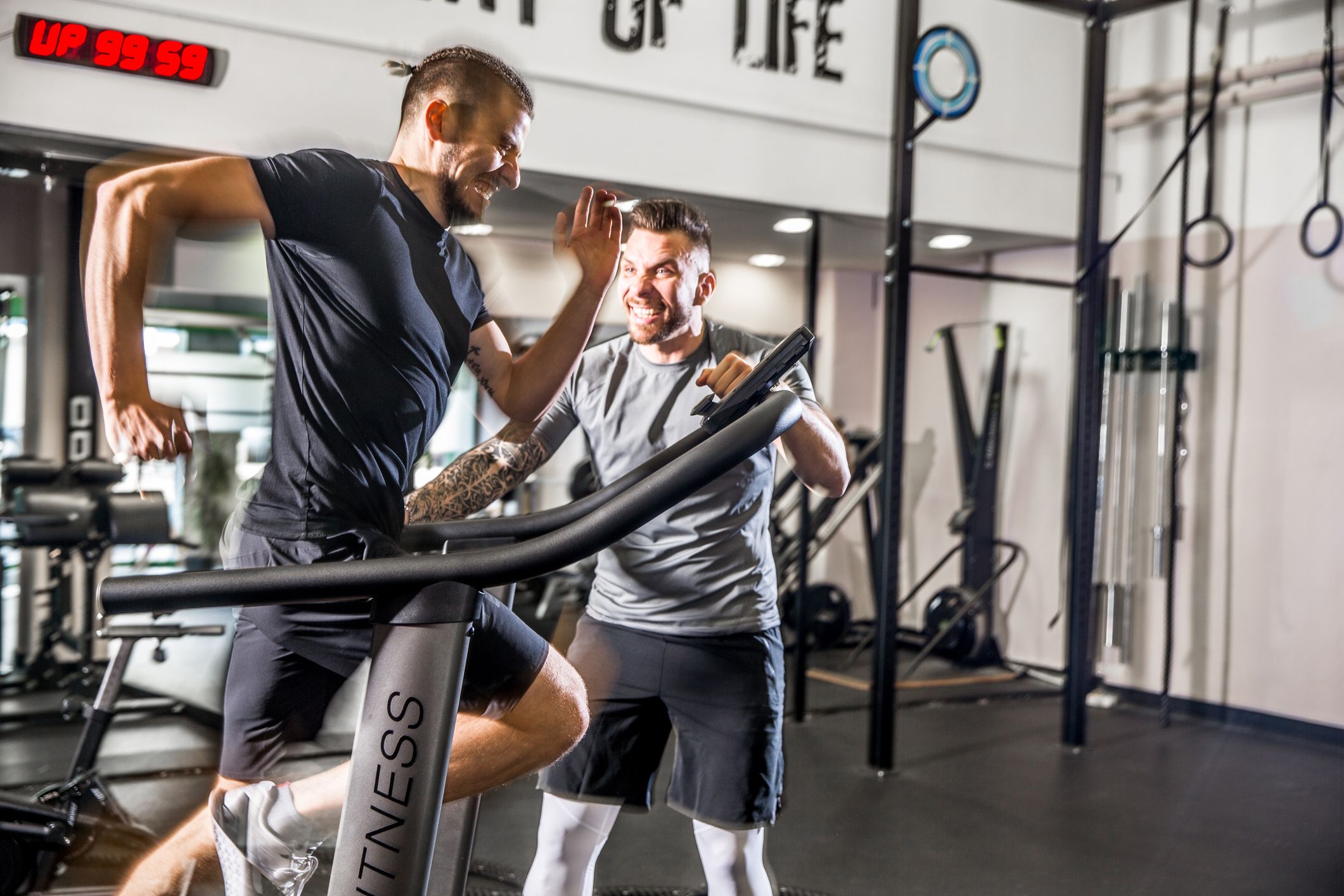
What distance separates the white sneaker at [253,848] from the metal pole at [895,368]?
8.37ft

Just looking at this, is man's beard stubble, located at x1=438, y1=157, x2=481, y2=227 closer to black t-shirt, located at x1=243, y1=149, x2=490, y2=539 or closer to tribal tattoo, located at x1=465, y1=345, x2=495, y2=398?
black t-shirt, located at x1=243, y1=149, x2=490, y2=539

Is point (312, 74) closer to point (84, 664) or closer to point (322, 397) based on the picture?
point (322, 397)

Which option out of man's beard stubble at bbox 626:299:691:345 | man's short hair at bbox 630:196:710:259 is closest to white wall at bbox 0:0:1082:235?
man's short hair at bbox 630:196:710:259

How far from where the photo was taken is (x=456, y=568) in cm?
117

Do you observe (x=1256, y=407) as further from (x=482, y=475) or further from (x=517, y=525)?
(x=517, y=525)

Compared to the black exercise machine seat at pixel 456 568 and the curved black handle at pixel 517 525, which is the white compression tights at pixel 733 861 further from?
the black exercise machine seat at pixel 456 568

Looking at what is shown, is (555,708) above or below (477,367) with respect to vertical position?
below

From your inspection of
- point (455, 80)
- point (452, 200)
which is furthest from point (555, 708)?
point (455, 80)

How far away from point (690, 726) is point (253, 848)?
32.2 inches

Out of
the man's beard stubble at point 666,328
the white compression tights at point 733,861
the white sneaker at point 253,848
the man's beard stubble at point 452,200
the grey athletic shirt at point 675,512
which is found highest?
the man's beard stubble at point 452,200

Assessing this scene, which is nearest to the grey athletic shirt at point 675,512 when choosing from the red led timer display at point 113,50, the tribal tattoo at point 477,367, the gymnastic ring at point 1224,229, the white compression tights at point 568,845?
the tribal tattoo at point 477,367

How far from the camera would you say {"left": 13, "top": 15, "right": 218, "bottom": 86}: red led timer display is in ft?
8.82

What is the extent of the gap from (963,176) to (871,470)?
5.89ft

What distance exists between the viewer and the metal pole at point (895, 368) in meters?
3.62
